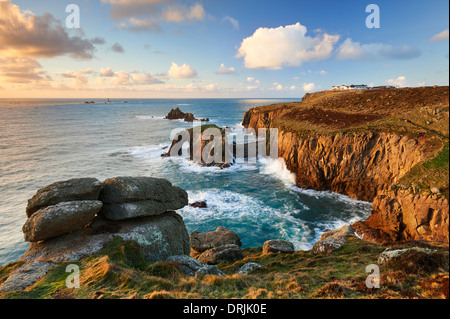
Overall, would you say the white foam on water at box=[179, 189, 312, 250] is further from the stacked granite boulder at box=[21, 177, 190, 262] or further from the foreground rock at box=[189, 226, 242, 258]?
the stacked granite boulder at box=[21, 177, 190, 262]

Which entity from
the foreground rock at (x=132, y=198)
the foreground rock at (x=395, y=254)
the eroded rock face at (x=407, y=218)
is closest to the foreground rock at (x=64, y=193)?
the foreground rock at (x=132, y=198)

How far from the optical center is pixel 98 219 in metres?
Result: 16.8

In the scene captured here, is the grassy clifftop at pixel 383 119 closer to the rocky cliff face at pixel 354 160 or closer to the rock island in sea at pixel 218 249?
the rock island in sea at pixel 218 249

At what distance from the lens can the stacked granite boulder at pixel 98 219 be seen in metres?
14.0

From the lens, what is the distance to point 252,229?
27.8m

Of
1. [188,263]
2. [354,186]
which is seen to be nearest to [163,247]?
[188,263]

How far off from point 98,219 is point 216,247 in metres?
11.4

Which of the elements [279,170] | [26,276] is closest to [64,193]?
[26,276]

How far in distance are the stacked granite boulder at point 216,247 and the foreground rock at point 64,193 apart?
37.2 feet

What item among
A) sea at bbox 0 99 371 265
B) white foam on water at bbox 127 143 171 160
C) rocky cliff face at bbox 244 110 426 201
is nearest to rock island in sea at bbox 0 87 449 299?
rocky cliff face at bbox 244 110 426 201

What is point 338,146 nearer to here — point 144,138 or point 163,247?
point 163,247

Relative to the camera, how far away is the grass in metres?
9.08

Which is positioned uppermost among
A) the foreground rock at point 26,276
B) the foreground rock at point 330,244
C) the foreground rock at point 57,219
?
the foreground rock at point 57,219
